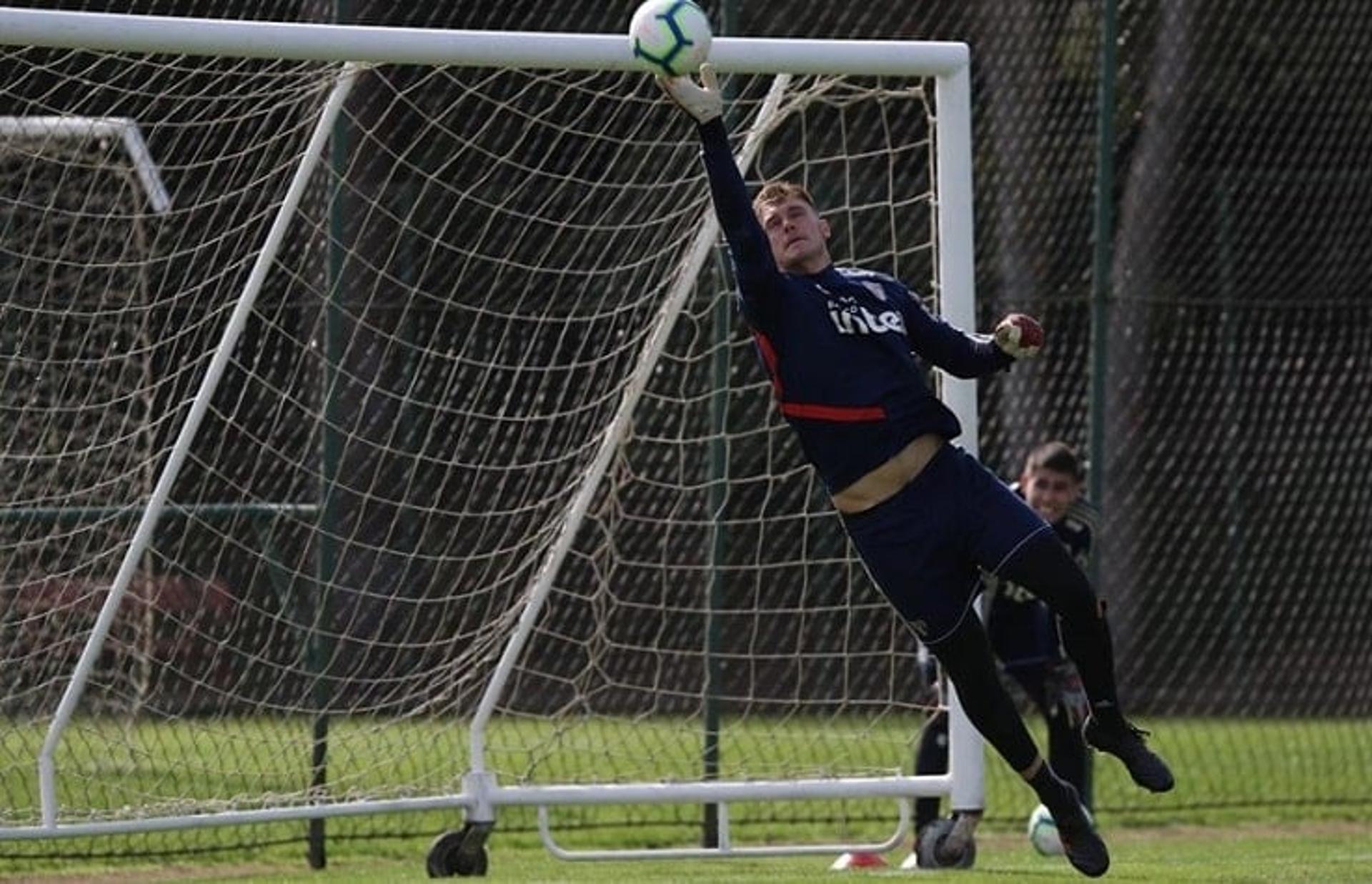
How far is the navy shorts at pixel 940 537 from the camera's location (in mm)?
7914

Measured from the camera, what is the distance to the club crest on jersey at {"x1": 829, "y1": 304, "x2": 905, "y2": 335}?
8000 millimetres

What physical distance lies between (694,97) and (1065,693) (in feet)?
12.6

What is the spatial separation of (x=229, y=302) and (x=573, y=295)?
173 centimetres

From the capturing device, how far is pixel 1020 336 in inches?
307

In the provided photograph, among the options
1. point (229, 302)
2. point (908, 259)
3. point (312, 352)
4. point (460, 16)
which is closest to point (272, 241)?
point (229, 302)

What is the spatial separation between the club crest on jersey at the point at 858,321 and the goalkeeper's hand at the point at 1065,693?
2.78 metres

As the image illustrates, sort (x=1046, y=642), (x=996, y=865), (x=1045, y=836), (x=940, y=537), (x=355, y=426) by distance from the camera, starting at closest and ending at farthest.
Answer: (x=940, y=537)
(x=996, y=865)
(x=355, y=426)
(x=1045, y=836)
(x=1046, y=642)

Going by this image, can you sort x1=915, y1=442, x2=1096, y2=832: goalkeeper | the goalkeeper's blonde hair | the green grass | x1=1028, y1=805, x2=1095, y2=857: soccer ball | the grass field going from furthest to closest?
x1=1028, y1=805, x2=1095, y2=857: soccer ball → x1=915, y1=442, x2=1096, y2=832: goalkeeper → the grass field → the green grass → the goalkeeper's blonde hair

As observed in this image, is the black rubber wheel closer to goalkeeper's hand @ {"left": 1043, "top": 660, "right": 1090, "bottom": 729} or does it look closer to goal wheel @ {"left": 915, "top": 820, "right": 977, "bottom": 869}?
goal wheel @ {"left": 915, "top": 820, "right": 977, "bottom": 869}

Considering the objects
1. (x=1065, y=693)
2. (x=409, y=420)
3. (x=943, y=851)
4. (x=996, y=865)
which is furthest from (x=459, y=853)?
(x=1065, y=693)

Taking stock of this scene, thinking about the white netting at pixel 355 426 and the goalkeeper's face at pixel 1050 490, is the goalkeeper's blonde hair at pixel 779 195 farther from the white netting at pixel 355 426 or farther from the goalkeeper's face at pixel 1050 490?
the goalkeeper's face at pixel 1050 490

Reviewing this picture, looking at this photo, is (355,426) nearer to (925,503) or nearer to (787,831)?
(787,831)

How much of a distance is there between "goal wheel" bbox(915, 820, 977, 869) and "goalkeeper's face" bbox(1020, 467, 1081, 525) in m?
1.45

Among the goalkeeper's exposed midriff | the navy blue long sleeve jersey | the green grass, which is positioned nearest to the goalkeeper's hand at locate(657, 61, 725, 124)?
the navy blue long sleeve jersey
